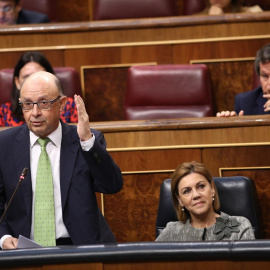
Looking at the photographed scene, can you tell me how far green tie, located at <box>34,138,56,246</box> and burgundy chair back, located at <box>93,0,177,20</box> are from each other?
1.06 m

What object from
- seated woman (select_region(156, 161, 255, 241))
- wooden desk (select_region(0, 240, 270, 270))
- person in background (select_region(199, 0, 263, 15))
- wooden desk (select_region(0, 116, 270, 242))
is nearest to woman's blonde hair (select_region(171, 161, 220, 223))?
seated woman (select_region(156, 161, 255, 241))

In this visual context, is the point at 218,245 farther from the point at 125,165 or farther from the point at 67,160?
the point at 125,165


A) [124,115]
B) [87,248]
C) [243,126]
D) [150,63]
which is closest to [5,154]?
[87,248]

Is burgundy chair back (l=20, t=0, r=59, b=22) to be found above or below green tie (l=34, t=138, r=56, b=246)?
above

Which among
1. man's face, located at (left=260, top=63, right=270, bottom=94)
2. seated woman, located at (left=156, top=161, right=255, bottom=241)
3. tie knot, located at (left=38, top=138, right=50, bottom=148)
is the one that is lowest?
seated woman, located at (left=156, top=161, right=255, bottom=241)

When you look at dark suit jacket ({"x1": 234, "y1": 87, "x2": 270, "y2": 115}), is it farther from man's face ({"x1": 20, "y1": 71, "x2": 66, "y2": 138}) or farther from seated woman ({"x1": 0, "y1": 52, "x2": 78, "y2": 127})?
man's face ({"x1": 20, "y1": 71, "x2": 66, "y2": 138})

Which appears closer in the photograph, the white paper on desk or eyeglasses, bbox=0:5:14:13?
the white paper on desk

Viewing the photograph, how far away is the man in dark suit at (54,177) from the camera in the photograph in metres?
1.00

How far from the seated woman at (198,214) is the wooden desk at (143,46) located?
573 mm

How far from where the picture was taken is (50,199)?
1.01 meters

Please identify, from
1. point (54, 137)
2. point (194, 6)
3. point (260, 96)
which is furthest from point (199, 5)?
point (54, 137)

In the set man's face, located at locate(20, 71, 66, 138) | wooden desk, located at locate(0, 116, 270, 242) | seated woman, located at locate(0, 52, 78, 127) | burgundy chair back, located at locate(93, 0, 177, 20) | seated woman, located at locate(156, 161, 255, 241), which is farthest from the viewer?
burgundy chair back, located at locate(93, 0, 177, 20)

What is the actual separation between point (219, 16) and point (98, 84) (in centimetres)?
34

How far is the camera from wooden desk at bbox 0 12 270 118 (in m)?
1.74
